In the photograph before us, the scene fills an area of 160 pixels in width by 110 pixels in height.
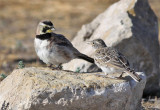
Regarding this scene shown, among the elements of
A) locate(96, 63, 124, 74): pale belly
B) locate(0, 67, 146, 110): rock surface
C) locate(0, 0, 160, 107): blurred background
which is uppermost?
locate(0, 0, 160, 107): blurred background

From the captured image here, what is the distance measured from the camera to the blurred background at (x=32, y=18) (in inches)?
583

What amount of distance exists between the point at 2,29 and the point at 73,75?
11.7 metres

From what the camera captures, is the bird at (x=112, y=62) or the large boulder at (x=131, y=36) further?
the large boulder at (x=131, y=36)

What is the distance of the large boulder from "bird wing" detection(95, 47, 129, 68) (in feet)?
4.09

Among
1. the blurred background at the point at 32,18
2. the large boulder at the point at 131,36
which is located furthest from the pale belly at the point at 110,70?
the blurred background at the point at 32,18

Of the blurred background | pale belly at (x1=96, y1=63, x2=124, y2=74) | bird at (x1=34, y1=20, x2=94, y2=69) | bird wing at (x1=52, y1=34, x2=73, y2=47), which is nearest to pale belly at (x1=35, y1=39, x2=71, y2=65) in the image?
bird at (x1=34, y1=20, x2=94, y2=69)

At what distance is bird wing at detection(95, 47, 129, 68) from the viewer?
7062mm

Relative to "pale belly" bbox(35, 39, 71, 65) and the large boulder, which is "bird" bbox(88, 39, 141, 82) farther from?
the large boulder

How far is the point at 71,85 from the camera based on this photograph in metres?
6.05

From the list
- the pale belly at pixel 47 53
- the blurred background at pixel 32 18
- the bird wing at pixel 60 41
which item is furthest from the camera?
the blurred background at pixel 32 18

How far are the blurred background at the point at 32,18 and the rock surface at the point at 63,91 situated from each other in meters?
7.09

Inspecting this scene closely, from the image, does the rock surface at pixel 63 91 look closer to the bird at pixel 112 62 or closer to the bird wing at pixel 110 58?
the bird at pixel 112 62

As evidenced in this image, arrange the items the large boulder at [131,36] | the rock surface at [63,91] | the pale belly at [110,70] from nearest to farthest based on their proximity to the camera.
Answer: the rock surface at [63,91] → the pale belly at [110,70] → the large boulder at [131,36]

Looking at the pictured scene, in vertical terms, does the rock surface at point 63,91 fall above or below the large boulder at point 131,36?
below
